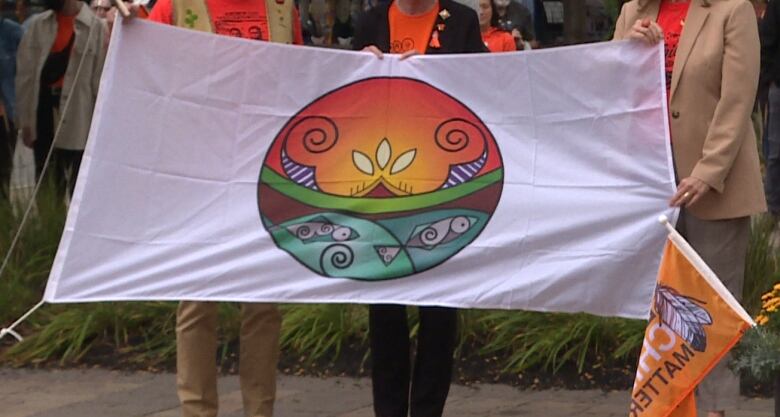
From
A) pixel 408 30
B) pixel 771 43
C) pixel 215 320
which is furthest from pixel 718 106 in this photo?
pixel 771 43

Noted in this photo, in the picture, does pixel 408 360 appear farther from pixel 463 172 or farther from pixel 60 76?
pixel 60 76

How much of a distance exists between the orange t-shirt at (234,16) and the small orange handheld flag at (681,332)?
6.11 ft

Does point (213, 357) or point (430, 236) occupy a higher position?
point (430, 236)

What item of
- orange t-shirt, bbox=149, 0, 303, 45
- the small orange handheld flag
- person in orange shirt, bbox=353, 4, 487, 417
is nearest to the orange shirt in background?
orange t-shirt, bbox=149, 0, 303, 45

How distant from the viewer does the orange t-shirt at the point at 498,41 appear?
1055 cm

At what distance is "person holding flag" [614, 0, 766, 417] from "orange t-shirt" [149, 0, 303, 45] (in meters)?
1.46

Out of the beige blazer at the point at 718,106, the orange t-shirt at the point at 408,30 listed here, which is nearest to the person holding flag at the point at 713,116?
the beige blazer at the point at 718,106

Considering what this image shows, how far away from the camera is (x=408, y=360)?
6.84 m

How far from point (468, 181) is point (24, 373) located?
10.7 ft

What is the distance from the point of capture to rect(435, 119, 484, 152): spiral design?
257 inches

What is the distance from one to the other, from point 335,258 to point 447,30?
1.02 m

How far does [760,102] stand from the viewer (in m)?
13.1

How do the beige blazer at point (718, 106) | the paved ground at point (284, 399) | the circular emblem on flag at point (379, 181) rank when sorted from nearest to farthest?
1. the beige blazer at point (718, 106)
2. the circular emblem on flag at point (379, 181)
3. the paved ground at point (284, 399)

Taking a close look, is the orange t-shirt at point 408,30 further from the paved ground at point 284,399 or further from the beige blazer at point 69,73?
the beige blazer at point 69,73
